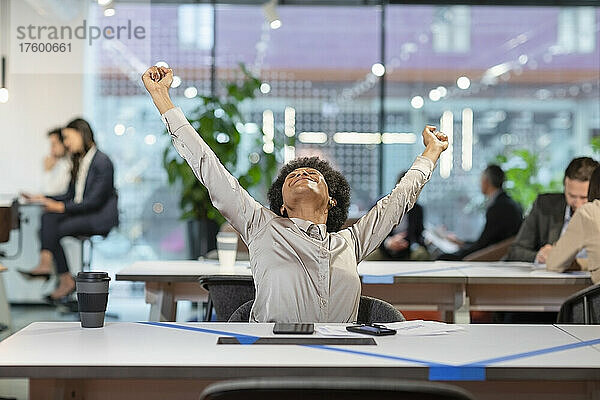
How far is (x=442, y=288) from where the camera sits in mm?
4984

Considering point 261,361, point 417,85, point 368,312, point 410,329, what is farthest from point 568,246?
point 417,85

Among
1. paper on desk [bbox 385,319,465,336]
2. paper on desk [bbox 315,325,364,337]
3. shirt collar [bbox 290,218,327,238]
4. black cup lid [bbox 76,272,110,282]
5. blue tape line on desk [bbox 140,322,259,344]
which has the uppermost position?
Result: shirt collar [bbox 290,218,327,238]

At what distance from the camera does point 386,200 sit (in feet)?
11.6

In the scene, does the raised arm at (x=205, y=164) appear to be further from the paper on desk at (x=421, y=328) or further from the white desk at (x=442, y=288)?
the white desk at (x=442, y=288)

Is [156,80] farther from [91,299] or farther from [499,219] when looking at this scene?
[499,219]

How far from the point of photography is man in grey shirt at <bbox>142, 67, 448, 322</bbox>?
3.19 meters

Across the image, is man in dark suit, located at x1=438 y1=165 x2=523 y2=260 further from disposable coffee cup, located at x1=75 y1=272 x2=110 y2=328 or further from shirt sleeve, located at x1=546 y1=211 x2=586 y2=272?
disposable coffee cup, located at x1=75 y1=272 x2=110 y2=328

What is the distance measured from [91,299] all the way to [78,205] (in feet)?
17.5

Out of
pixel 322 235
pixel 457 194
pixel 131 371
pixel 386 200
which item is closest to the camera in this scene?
pixel 131 371

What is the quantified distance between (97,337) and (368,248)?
112cm

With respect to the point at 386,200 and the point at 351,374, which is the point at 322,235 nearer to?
the point at 386,200

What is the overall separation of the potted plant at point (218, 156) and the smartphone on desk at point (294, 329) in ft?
19.2

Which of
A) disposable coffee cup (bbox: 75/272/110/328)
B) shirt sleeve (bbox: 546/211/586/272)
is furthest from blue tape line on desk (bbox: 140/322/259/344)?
shirt sleeve (bbox: 546/211/586/272)

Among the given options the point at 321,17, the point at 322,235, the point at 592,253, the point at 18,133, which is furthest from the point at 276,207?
the point at 321,17
